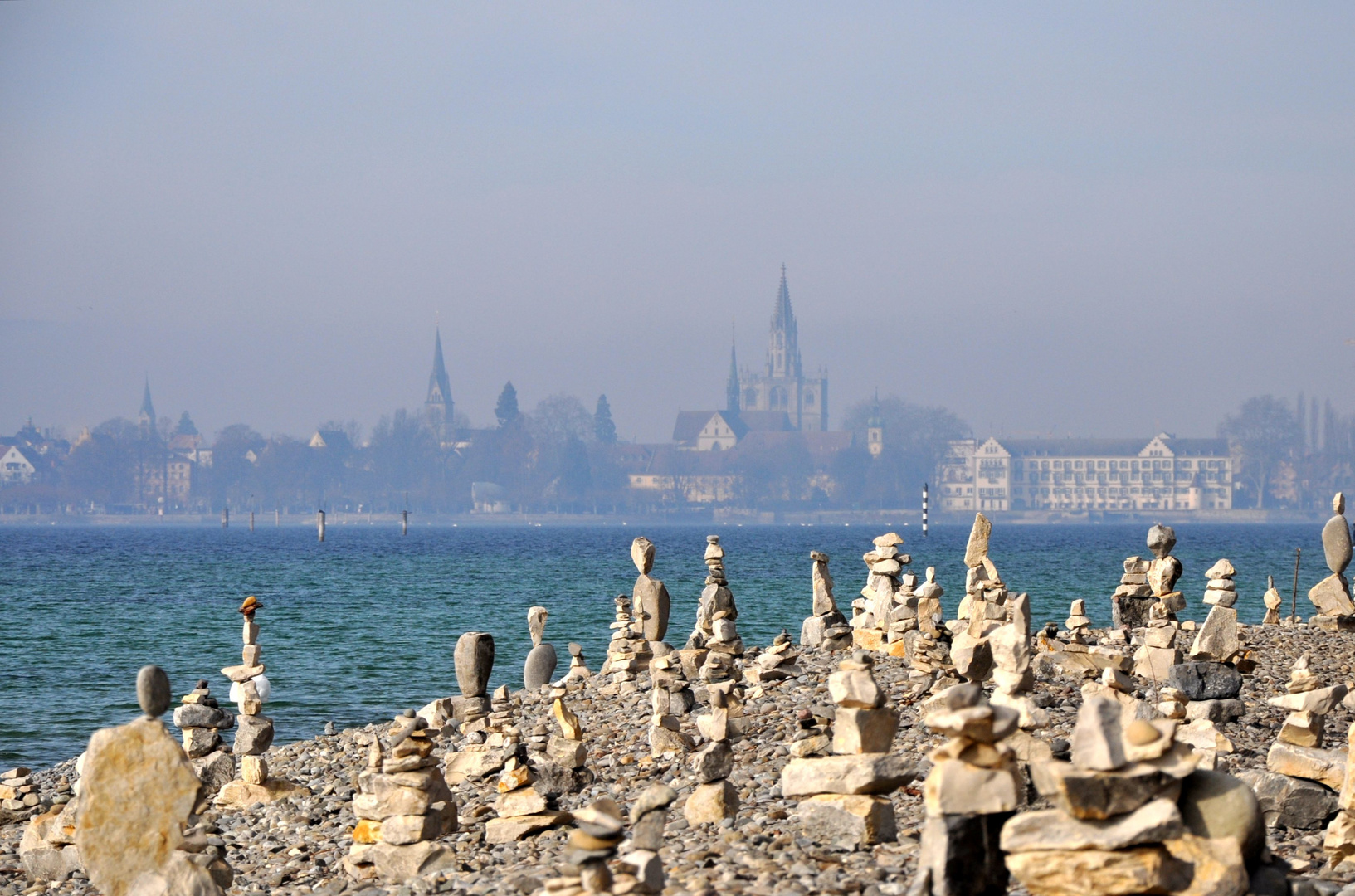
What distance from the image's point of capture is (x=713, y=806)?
9.54 meters

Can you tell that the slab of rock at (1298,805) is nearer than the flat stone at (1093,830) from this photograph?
No

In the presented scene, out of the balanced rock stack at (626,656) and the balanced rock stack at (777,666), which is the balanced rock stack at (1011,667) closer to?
the balanced rock stack at (777,666)

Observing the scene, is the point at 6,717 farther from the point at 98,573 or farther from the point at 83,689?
the point at 98,573

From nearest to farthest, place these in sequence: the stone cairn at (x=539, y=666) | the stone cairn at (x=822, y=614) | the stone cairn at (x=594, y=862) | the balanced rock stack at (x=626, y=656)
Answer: the stone cairn at (x=594, y=862), the stone cairn at (x=822, y=614), the balanced rock stack at (x=626, y=656), the stone cairn at (x=539, y=666)

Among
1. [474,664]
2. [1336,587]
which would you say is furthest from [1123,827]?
[1336,587]

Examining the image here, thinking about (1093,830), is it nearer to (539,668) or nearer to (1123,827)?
(1123,827)

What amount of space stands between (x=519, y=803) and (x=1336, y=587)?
55.5 ft

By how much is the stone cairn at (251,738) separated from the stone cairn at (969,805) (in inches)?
364

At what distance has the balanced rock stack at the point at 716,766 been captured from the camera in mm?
9539

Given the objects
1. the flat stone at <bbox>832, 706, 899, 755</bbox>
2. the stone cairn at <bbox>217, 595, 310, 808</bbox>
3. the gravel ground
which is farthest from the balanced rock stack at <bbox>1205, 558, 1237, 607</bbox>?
the stone cairn at <bbox>217, 595, 310, 808</bbox>

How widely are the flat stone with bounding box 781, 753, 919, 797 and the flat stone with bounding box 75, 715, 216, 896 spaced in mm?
3350

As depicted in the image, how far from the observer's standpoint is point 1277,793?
9.77 meters

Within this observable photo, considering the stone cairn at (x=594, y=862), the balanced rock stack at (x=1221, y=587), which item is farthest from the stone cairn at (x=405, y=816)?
the balanced rock stack at (x=1221, y=587)

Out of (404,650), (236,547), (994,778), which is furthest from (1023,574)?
(236,547)
